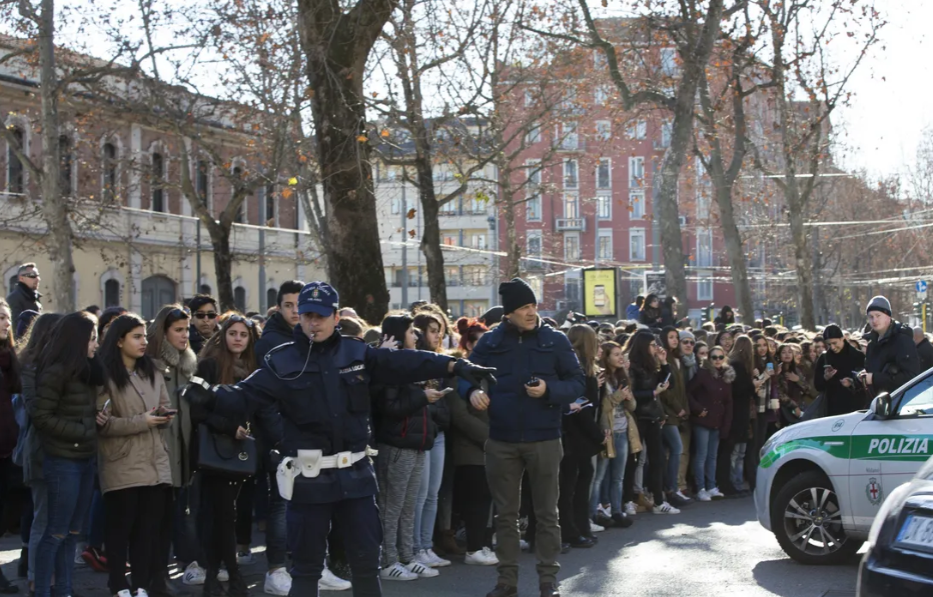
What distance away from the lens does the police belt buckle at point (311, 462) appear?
21.8ft

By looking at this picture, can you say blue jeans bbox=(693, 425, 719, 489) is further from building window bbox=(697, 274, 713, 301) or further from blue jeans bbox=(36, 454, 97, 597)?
building window bbox=(697, 274, 713, 301)

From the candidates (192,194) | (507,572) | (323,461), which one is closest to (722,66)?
(192,194)

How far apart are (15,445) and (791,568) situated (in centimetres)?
604

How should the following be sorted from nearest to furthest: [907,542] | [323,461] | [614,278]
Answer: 1. [907,542]
2. [323,461]
3. [614,278]

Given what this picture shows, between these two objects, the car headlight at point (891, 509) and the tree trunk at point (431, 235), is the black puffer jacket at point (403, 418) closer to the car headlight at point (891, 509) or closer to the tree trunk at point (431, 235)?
the car headlight at point (891, 509)

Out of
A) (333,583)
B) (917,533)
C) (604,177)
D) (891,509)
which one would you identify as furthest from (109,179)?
(604,177)

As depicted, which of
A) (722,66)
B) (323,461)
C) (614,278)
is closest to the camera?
(323,461)

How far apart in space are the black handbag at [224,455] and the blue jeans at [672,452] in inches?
254

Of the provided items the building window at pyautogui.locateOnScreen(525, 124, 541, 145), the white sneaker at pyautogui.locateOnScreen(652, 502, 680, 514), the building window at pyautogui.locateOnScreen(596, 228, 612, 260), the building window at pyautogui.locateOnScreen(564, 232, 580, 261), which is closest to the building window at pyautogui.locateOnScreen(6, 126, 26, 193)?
the building window at pyautogui.locateOnScreen(525, 124, 541, 145)

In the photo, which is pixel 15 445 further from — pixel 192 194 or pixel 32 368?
pixel 192 194

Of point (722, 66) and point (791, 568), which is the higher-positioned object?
point (722, 66)

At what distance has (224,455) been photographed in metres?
8.27

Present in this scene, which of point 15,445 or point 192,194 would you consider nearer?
point 15,445

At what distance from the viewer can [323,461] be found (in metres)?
6.67
